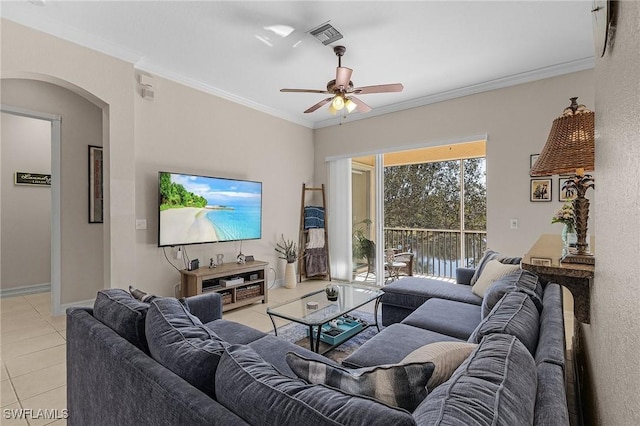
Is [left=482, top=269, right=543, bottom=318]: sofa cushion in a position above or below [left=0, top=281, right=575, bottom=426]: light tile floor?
above

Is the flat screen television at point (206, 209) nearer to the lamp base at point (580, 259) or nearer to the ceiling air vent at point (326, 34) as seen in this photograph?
the ceiling air vent at point (326, 34)

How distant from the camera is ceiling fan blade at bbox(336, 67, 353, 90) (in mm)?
2754

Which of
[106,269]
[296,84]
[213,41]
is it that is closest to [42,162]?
[106,269]

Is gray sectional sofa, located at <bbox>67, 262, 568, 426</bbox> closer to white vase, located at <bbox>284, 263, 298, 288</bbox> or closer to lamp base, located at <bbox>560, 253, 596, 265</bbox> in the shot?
lamp base, located at <bbox>560, 253, 596, 265</bbox>

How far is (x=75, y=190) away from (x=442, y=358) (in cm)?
424

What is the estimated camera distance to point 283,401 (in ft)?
2.61

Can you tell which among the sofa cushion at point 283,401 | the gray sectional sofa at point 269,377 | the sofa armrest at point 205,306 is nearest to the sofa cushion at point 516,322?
the gray sectional sofa at point 269,377

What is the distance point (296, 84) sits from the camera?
3867 mm

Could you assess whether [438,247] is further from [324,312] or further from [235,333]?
[235,333]

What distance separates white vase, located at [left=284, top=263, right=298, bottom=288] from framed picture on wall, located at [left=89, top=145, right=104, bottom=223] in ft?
8.46

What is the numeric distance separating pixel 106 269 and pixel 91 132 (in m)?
1.74

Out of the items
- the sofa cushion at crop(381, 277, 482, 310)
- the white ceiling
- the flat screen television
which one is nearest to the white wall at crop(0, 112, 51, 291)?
the white ceiling

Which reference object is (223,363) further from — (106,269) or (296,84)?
(296,84)

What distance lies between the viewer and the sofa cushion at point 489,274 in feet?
8.66
